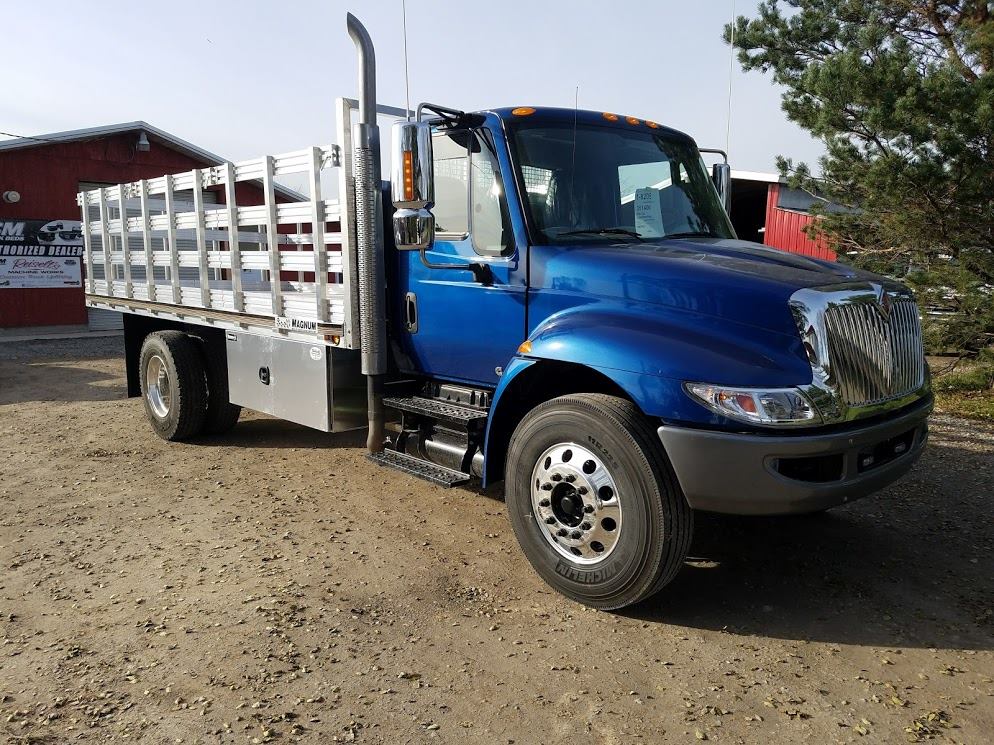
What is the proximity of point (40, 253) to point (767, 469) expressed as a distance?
1711 cm

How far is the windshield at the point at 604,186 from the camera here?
4.29m

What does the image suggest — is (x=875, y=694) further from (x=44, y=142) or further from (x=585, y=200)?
(x=44, y=142)

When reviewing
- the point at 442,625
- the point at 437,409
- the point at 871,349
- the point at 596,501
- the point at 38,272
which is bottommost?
the point at 442,625

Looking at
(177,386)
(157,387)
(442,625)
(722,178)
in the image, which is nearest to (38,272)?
(157,387)

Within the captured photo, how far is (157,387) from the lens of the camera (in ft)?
24.1

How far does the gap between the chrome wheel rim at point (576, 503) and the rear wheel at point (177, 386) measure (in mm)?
4167

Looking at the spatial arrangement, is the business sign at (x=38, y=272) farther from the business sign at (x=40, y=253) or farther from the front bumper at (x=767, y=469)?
the front bumper at (x=767, y=469)

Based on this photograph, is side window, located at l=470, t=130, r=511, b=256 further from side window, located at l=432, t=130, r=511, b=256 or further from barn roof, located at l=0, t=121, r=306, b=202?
barn roof, located at l=0, t=121, r=306, b=202

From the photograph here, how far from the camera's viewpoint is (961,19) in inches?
367

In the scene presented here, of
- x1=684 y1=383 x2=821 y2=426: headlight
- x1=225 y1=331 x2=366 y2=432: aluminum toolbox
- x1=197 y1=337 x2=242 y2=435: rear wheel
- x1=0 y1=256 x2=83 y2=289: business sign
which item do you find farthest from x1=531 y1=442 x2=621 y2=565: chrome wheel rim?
x1=0 y1=256 x2=83 y2=289: business sign

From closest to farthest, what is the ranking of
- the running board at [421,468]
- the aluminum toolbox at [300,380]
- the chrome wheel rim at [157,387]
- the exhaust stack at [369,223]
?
1. the running board at [421,468]
2. the exhaust stack at [369,223]
3. the aluminum toolbox at [300,380]
4. the chrome wheel rim at [157,387]

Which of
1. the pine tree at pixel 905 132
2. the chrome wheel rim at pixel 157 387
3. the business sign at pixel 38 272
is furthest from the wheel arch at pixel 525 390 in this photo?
the business sign at pixel 38 272

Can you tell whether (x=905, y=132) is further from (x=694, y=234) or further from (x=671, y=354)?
(x=671, y=354)

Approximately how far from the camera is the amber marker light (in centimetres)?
407
